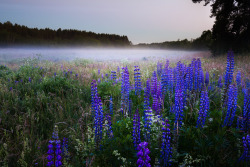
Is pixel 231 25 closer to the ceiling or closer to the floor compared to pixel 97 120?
closer to the ceiling

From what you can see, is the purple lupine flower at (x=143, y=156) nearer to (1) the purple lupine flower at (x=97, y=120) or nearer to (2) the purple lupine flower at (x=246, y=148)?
(1) the purple lupine flower at (x=97, y=120)

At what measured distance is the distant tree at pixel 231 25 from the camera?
1705cm

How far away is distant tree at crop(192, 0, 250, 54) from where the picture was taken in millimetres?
17047

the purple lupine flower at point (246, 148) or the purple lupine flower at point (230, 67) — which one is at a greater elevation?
the purple lupine flower at point (230, 67)

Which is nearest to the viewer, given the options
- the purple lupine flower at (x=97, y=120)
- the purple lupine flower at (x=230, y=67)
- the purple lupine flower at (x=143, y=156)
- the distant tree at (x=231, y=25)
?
the purple lupine flower at (x=143, y=156)

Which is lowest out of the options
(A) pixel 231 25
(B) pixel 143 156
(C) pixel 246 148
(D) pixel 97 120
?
(C) pixel 246 148

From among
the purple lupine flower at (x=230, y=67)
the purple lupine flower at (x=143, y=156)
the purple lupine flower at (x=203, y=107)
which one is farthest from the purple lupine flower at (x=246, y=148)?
the purple lupine flower at (x=230, y=67)

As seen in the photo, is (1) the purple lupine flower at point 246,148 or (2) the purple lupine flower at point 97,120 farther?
(2) the purple lupine flower at point 97,120

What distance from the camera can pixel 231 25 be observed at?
58.4ft

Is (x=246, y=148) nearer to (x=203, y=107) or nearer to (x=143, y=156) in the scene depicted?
(x=203, y=107)

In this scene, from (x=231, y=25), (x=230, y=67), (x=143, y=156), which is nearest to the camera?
(x=143, y=156)

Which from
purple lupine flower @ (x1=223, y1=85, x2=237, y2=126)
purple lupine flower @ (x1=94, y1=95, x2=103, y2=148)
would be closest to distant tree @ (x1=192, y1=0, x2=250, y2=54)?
purple lupine flower @ (x1=223, y1=85, x2=237, y2=126)

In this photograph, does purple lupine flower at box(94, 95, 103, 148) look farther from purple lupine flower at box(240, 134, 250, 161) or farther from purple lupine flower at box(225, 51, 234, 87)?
purple lupine flower at box(225, 51, 234, 87)

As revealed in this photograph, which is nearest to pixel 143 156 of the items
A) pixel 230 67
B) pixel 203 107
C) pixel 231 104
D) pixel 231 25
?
Answer: pixel 203 107
